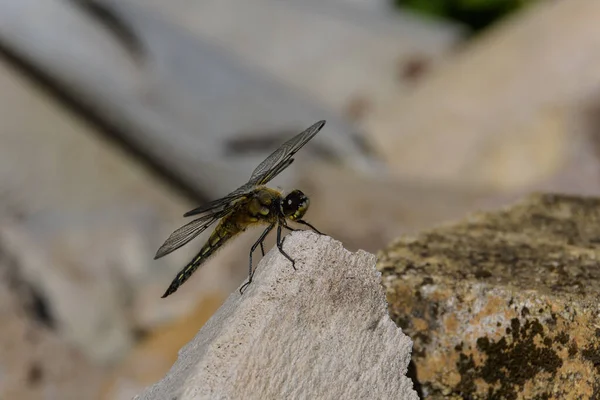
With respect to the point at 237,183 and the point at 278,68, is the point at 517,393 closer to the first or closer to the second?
the point at 237,183

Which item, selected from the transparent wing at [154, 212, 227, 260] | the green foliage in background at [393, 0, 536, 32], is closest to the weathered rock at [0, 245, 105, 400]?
the transparent wing at [154, 212, 227, 260]

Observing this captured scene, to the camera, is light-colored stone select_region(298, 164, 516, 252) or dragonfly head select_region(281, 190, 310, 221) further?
light-colored stone select_region(298, 164, 516, 252)

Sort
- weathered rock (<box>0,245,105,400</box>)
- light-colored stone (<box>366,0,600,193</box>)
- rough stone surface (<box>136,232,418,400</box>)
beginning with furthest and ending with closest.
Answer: light-colored stone (<box>366,0,600,193</box>)
weathered rock (<box>0,245,105,400</box>)
rough stone surface (<box>136,232,418,400</box>)

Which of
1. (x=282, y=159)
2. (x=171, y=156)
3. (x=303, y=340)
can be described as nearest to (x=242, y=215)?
(x=282, y=159)

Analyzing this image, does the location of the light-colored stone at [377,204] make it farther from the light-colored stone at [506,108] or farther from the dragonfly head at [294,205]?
the dragonfly head at [294,205]

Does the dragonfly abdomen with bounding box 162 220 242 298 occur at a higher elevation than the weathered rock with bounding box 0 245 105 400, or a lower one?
lower

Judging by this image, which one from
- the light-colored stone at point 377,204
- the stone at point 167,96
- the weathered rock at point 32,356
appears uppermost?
the stone at point 167,96

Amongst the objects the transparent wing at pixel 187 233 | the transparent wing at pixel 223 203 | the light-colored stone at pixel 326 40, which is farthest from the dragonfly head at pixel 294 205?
the light-colored stone at pixel 326 40

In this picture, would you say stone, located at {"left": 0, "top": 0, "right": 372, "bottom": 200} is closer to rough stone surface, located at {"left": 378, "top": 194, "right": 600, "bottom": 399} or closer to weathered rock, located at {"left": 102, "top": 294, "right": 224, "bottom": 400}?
weathered rock, located at {"left": 102, "top": 294, "right": 224, "bottom": 400}
